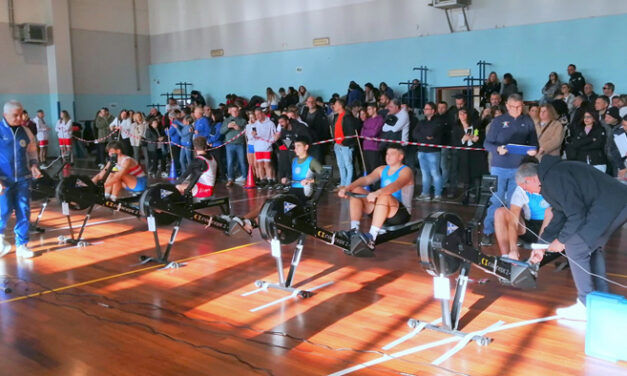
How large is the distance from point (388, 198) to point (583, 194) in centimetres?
184

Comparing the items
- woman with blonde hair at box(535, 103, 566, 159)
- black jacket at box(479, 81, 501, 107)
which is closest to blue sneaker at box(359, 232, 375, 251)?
woman with blonde hair at box(535, 103, 566, 159)

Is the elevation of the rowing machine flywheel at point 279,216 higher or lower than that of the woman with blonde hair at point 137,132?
lower

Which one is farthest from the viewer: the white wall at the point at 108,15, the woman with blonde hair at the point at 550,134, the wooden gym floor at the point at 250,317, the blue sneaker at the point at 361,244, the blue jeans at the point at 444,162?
the white wall at the point at 108,15

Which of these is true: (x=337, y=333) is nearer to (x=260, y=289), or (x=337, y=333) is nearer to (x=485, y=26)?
(x=260, y=289)

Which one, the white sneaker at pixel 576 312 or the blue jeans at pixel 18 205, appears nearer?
the white sneaker at pixel 576 312

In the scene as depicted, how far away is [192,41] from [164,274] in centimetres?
1423

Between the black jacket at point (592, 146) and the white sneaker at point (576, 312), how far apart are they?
3.93m

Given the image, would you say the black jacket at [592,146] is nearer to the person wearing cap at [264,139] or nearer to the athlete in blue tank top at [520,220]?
the athlete in blue tank top at [520,220]

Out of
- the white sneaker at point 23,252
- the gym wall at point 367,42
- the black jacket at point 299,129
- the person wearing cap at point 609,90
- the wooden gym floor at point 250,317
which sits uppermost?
the gym wall at point 367,42

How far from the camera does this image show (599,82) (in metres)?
10.3

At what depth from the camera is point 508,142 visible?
6059 millimetres

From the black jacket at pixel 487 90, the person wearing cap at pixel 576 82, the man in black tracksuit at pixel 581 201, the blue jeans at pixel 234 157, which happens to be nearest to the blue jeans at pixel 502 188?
the man in black tracksuit at pixel 581 201

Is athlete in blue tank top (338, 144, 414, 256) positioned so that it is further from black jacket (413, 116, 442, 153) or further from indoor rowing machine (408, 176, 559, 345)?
black jacket (413, 116, 442, 153)

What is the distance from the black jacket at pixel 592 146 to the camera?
7.23m
